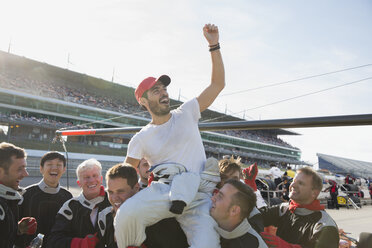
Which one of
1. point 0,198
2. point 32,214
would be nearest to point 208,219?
point 0,198

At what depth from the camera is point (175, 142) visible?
1984 millimetres

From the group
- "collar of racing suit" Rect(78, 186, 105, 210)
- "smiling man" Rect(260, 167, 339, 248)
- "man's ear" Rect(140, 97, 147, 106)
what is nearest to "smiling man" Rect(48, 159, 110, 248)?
"collar of racing suit" Rect(78, 186, 105, 210)

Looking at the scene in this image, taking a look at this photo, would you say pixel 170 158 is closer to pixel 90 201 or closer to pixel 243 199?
pixel 243 199

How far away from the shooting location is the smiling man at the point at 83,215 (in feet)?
7.33

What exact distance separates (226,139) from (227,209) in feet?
161

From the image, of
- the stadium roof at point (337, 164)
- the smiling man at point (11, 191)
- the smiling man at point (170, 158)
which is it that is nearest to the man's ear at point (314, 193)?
the smiling man at point (170, 158)

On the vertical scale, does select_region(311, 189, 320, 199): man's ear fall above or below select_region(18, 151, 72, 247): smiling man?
above

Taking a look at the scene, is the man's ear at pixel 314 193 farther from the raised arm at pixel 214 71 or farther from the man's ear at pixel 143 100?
the man's ear at pixel 143 100

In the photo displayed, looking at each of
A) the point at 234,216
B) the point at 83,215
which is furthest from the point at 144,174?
the point at 234,216

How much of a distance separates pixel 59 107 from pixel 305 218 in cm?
3442

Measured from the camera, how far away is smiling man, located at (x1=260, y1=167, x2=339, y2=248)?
210 cm

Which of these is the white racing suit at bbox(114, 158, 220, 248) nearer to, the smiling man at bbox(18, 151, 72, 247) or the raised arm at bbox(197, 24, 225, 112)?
the raised arm at bbox(197, 24, 225, 112)

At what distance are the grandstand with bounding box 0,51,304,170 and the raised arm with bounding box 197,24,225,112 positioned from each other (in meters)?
18.9

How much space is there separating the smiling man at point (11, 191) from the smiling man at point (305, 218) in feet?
6.64
